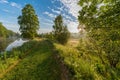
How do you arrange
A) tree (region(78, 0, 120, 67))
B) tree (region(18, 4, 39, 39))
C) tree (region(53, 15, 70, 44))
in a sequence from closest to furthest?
tree (region(78, 0, 120, 67)) → tree (region(53, 15, 70, 44)) → tree (region(18, 4, 39, 39))

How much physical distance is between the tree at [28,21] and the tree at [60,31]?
1223 centimetres

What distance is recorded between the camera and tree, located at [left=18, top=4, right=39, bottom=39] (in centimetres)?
4478

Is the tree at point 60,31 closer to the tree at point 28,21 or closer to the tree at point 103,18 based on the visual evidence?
the tree at point 28,21

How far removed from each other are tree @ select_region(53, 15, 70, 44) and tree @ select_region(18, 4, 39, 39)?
40.1 feet

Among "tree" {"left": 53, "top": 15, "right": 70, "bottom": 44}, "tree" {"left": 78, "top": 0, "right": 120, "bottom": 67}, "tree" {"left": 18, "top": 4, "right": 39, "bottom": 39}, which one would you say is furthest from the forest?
"tree" {"left": 18, "top": 4, "right": 39, "bottom": 39}

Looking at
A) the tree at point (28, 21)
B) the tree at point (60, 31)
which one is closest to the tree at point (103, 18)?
the tree at point (60, 31)

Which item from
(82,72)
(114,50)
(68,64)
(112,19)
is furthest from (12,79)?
(112,19)

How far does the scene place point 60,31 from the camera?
3456cm

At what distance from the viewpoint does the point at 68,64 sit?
9391 millimetres

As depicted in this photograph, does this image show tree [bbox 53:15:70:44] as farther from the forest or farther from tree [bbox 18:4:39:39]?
the forest

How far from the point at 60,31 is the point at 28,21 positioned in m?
14.4

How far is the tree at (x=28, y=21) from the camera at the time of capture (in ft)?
147

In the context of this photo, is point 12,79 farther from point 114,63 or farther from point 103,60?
point 114,63

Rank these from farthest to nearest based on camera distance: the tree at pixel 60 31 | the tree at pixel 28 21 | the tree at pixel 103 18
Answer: the tree at pixel 28 21
the tree at pixel 60 31
the tree at pixel 103 18
